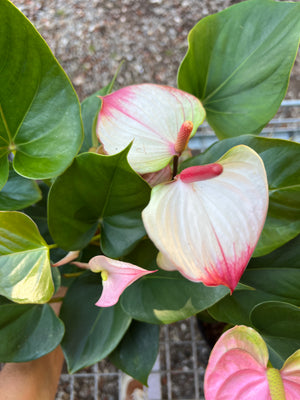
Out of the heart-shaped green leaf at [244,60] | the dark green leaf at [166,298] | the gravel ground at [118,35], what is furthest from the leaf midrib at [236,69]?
the gravel ground at [118,35]

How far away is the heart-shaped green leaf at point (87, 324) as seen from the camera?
0.46 metres

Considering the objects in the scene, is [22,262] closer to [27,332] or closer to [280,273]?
[27,332]

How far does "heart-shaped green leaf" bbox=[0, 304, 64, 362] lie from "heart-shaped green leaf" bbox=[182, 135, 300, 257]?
0.25 meters

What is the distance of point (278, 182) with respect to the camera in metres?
0.40

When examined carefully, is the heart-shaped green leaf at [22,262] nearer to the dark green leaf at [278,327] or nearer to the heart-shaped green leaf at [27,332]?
the heart-shaped green leaf at [27,332]

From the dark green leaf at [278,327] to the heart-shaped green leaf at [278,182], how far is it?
0.06m

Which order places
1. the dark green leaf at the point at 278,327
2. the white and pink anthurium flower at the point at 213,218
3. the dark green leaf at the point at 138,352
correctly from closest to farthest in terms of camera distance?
1. the white and pink anthurium flower at the point at 213,218
2. the dark green leaf at the point at 278,327
3. the dark green leaf at the point at 138,352

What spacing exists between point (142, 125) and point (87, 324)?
259 mm

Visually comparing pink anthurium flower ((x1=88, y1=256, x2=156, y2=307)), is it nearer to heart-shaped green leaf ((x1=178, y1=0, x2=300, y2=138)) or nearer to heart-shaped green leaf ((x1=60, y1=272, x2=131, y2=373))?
heart-shaped green leaf ((x1=60, y1=272, x2=131, y2=373))

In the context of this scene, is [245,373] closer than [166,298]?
Yes

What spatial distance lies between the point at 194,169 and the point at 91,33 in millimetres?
1060

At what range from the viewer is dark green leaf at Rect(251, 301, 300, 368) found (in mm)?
397

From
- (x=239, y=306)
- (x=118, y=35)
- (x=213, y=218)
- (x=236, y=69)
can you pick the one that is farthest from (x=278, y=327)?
(x=118, y=35)

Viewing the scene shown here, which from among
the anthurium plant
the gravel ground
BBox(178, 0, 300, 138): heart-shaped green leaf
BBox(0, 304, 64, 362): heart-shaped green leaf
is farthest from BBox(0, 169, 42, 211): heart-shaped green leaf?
the gravel ground
